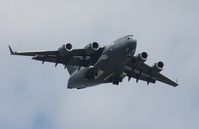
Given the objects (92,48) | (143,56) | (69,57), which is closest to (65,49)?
(69,57)

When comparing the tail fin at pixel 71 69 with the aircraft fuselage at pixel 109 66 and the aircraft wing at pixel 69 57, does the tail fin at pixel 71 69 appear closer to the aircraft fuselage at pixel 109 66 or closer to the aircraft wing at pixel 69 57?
the aircraft fuselage at pixel 109 66

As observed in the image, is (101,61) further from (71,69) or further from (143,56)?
(71,69)

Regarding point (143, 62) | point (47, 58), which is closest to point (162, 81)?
point (143, 62)

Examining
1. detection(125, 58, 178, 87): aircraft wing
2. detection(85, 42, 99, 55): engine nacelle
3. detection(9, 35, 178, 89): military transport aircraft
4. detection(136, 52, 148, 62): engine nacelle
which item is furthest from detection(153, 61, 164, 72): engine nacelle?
detection(85, 42, 99, 55): engine nacelle

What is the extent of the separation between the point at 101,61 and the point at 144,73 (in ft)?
29.2

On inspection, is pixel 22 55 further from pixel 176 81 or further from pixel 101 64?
pixel 176 81

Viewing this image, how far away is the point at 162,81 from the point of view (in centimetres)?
9619

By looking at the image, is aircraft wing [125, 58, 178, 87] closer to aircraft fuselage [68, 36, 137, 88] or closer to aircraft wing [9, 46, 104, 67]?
aircraft fuselage [68, 36, 137, 88]

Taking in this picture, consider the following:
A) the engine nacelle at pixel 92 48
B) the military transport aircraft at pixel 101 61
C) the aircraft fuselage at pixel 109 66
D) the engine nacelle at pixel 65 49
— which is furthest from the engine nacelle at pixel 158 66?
the engine nacelle at pixel 65 49

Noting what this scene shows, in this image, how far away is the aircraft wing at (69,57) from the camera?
87.1m

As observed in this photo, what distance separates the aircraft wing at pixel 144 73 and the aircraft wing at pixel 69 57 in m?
4.45

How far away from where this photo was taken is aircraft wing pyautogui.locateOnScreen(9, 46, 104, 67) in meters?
87.1

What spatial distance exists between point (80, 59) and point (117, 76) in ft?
15.2

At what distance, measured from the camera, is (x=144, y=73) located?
308 ft
